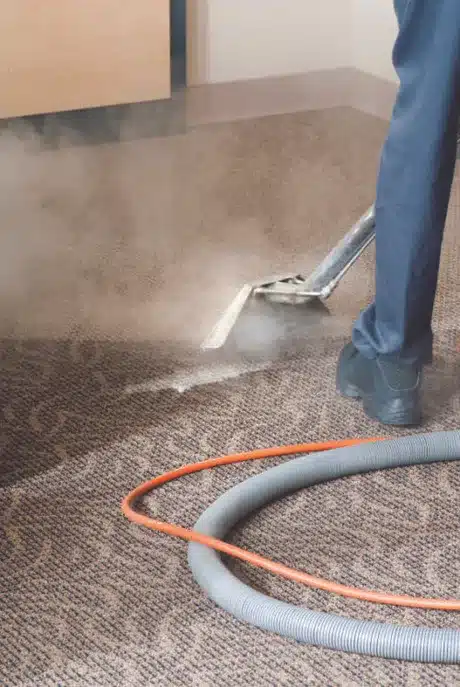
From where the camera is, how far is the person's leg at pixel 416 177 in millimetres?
1519

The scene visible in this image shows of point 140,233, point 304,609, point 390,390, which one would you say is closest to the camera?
point 304,609

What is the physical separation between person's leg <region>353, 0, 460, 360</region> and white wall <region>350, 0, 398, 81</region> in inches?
73.8

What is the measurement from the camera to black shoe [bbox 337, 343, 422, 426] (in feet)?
5.80

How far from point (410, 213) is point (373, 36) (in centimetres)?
209

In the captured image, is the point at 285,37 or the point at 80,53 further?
the point at 285,37

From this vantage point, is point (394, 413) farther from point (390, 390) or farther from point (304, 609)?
point (304, 609)

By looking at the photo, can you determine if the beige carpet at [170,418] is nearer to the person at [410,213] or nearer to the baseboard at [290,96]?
the person at [410,213]

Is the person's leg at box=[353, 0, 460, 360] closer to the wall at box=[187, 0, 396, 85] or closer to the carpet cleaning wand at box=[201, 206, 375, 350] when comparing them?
the carpet cleaning wand at box=[201, 206, 375, 350]

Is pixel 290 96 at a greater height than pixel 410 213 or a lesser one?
lesser

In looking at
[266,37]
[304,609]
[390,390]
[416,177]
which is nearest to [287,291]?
[390,390]

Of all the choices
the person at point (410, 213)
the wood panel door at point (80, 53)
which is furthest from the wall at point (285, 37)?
the person at point (410, 213)

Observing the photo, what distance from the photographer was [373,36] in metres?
3.57

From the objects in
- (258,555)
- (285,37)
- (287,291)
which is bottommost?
(258,555)

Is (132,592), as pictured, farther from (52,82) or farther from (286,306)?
(52,82)
